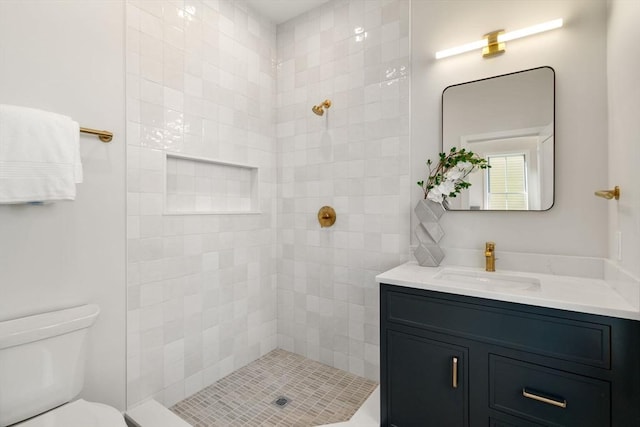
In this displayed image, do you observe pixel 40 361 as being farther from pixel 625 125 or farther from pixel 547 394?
pixel 625 125

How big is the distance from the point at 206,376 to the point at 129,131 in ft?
5.30

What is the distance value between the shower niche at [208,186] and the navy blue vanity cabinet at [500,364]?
4.33 feet

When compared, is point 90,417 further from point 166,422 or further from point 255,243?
point 255,243

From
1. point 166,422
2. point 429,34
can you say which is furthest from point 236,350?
point 429,34

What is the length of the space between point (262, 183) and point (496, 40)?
5.91 ft

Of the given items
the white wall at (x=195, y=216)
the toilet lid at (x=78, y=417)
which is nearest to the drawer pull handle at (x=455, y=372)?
the toilet lid at (x=78, y=417)

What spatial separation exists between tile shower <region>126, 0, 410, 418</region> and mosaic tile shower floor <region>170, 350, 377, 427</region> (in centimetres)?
9

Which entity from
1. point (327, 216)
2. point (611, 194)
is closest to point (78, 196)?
point (327, 216)

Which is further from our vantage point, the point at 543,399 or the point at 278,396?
the point at 278,396

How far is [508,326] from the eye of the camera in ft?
4.23

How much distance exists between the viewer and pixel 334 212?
234cm

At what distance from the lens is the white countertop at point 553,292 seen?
1134mm

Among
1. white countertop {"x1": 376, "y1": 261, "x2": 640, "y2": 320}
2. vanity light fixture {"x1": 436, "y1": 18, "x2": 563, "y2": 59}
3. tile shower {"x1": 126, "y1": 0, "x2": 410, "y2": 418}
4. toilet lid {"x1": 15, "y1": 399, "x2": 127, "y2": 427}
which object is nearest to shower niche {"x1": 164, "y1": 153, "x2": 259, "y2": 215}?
tile shower {"x1": 126, "y1": 0, "x2": 410, "y2": 418}

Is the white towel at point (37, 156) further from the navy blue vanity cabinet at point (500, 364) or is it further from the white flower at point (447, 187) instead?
the white flower at point (447, 187)
